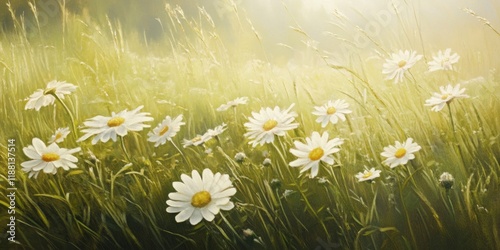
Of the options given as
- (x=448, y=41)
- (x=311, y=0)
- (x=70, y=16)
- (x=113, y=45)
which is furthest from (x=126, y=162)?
(x=448, y=41)

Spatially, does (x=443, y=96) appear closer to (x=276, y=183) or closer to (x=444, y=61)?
(x=444, y=61)

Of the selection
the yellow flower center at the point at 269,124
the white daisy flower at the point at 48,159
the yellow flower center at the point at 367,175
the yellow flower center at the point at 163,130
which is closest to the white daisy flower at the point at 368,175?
the yellow flower center at the point at 367,175

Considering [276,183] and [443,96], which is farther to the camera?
[443,96]

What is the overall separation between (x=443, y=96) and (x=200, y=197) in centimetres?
64

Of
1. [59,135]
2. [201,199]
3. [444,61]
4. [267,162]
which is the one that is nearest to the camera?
[201,199]

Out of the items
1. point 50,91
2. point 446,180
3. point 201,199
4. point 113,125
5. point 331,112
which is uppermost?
point 50,91

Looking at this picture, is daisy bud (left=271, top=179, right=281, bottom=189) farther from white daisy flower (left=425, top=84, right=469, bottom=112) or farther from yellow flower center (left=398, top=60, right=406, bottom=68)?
yellow flower center (left=398, top=60, right=406, bottom=68)

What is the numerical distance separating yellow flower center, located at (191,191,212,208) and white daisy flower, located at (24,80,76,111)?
0.50 metres

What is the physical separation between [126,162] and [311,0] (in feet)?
2.34

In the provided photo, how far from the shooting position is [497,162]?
1.03 meters

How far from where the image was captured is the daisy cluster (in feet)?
3.10

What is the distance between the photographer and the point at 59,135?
1.13 metres

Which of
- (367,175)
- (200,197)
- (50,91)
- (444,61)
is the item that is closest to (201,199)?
(200,197)

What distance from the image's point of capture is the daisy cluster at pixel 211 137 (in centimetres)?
94
